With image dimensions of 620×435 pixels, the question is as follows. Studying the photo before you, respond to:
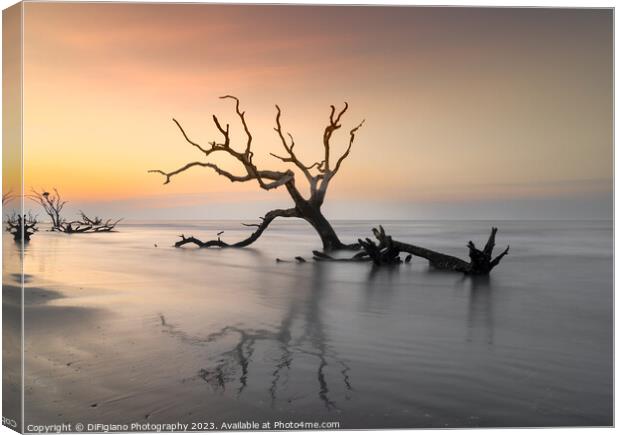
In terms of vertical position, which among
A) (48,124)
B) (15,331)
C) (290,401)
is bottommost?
(290,401)

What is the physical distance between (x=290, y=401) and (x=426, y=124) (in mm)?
3098

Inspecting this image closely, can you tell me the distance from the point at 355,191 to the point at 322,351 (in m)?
3.47

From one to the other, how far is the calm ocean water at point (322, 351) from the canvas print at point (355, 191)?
2 centimetres

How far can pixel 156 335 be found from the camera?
12.7 ft

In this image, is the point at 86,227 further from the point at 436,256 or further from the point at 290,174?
the point at 436,256

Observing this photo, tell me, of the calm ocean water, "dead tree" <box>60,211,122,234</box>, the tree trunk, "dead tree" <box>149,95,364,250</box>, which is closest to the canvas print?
the calm ocean water

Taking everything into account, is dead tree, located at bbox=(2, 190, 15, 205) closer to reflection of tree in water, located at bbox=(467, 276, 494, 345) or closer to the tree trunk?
reflection of tree in water, located at bbox=(467, 276, 494, 345)

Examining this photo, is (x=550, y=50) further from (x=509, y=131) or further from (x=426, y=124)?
(x=426, y=124)

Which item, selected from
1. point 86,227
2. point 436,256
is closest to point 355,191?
point 436,256

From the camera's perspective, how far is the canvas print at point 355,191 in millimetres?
3049

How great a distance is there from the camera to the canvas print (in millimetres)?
3049

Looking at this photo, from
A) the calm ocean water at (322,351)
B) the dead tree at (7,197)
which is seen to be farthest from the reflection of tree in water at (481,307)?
the dead tree at (7,197)

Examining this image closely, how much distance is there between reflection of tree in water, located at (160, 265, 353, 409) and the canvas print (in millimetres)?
17

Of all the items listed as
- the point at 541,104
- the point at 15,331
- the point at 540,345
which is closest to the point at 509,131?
the point at 541,104
